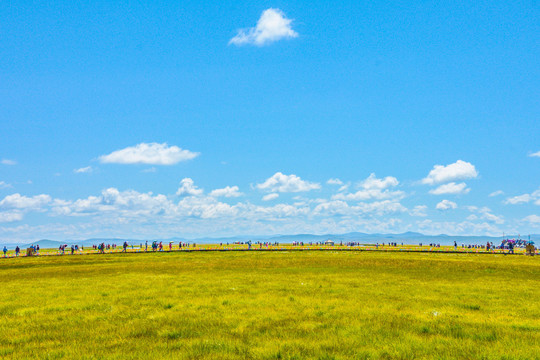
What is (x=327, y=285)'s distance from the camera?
23.2 meters

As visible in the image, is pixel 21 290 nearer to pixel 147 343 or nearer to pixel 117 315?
pixel 117 315

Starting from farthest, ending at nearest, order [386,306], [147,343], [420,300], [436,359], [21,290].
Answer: [21,290] → [420,300] → [386,306] → [147,343] → [436,359]

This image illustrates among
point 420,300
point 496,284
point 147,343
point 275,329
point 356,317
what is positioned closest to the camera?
point 147,343

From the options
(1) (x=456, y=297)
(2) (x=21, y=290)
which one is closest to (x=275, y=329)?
(1) (x=456, y=297)

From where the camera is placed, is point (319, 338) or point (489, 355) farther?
point (319, 338)

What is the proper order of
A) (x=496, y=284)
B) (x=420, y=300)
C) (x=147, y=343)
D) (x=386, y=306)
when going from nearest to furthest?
1. (x=147, y=343)
2. (x=386, y=306)
3. (x=420, y=300)
4. (x=496, y=284)

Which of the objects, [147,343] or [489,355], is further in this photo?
[147,343]

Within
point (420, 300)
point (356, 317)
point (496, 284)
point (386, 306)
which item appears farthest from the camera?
point (496, 284)

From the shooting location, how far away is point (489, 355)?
927 centimetres

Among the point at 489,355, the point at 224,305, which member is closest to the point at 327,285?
the point at 224,305

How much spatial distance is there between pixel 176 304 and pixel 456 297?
47.3 ft

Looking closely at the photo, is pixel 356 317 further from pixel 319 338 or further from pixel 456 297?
pixel 456 297

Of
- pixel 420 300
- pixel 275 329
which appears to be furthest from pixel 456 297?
pixel 275 329

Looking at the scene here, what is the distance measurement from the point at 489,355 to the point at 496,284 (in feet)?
60.4
